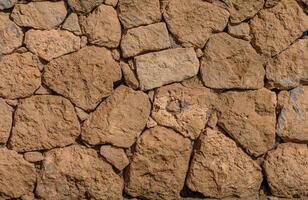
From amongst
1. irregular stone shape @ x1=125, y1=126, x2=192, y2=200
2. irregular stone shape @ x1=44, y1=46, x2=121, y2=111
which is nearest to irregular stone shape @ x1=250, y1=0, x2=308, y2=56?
irregular stone shape @ x1=125, y1=126, x2=192, y2=200

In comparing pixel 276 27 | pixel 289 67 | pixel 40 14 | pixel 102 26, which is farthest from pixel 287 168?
pixel 40 14

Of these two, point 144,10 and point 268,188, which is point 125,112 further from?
point 268,188

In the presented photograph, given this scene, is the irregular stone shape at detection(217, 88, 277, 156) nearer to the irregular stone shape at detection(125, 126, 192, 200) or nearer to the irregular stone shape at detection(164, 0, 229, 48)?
the irregular stone shape at detection(125, 126, 192, 200)

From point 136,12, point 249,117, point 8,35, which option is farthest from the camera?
point 249,117

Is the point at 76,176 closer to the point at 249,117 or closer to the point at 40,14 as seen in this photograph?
the point at 40,14

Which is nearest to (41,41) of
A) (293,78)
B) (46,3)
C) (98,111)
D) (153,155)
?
(46,3)

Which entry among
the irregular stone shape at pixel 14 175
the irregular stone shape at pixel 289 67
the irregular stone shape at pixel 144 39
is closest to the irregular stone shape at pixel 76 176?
the irregular stone shape at pixel 14 175
